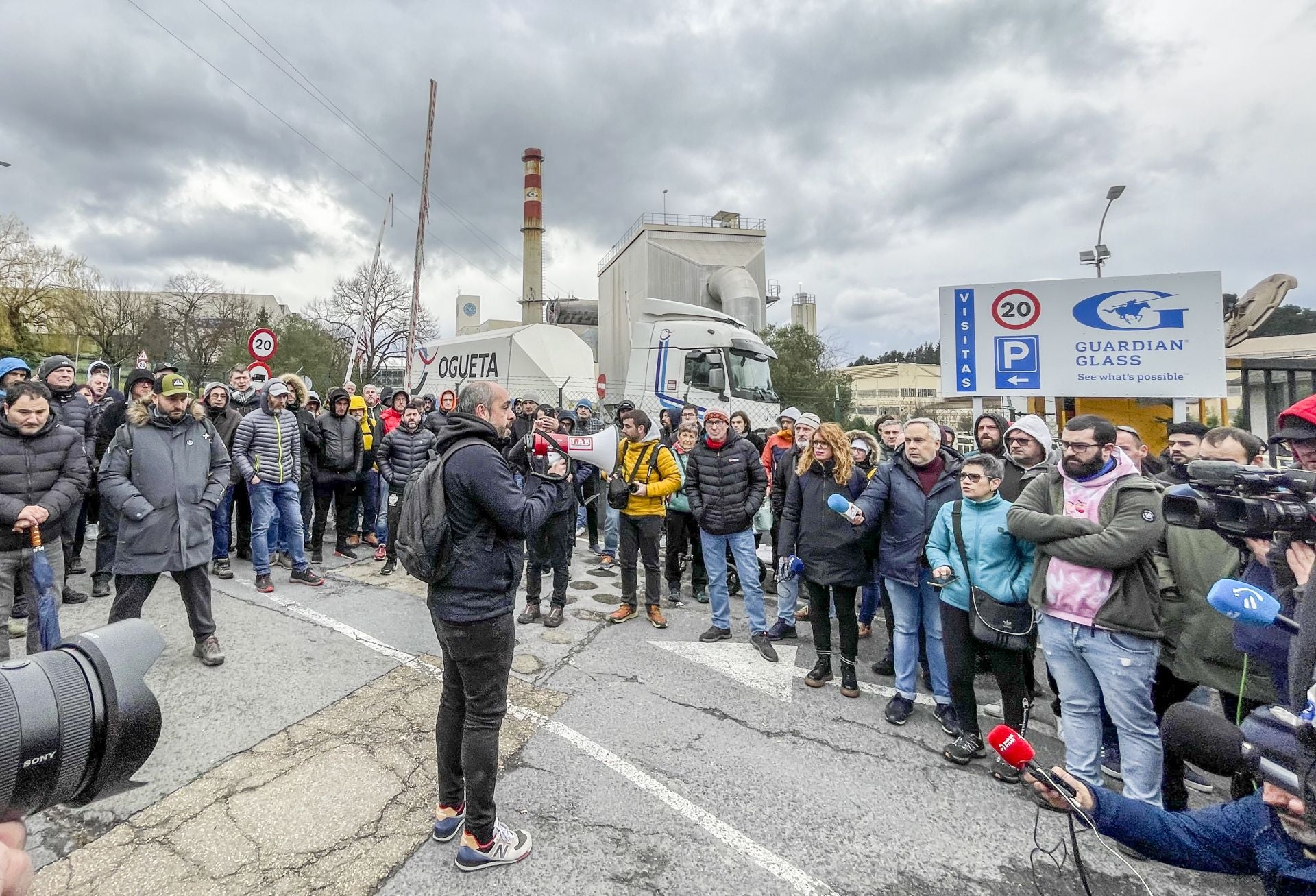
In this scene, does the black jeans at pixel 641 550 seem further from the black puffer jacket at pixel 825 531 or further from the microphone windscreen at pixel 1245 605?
the microphone windscreen at pixel 1245 605

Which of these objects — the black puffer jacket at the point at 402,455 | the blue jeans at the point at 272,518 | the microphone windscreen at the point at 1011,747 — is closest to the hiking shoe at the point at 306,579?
the blue jeans at the point at 272,518

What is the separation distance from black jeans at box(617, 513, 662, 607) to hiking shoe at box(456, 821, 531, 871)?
2797mm

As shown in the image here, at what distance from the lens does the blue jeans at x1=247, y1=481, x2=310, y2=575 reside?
530 centimetres

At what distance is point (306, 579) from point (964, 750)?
5.42 meters

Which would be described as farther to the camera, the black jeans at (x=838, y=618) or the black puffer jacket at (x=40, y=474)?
the black jeans at (x=838, y=618)

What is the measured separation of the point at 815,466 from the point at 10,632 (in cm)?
578

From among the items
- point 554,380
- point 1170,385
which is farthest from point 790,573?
point 554,380

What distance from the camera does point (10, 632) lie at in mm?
4109

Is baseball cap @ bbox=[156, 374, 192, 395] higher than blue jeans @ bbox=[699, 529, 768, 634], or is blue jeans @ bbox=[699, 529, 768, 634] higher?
baseball cap @ bbox=[156, 374, 192, 395]

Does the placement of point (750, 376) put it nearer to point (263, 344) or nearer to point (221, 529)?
point (263, 344)

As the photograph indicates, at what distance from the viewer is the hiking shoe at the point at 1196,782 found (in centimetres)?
305

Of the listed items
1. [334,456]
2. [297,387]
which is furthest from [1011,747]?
[297,387]

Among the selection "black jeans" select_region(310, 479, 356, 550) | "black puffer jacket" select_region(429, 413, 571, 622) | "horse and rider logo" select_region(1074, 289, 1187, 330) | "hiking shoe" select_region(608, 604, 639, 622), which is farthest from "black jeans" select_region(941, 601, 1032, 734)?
"horse and rider logo" select_region(1074, 289, 1187, 330)

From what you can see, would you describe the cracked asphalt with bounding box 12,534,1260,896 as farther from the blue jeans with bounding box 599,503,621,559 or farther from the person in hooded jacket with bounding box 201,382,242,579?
the blue jeans with bounding box 599,503,621,559
